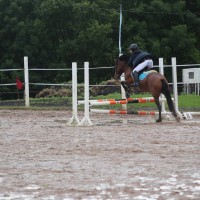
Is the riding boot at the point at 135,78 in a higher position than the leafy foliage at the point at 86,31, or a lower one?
lower

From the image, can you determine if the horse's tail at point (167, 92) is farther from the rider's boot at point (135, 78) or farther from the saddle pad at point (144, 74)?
the rider's boot at point (135, 78)

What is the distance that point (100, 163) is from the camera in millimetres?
7617

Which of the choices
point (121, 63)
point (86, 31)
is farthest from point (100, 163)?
point (86, 31)

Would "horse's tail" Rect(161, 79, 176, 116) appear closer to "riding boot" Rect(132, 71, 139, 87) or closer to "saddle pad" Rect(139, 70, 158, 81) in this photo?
"saddle pad" Rect(139, 70, 158, 81)

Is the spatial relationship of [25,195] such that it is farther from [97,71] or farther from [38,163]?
[97,71]

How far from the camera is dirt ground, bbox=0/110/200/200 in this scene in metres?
5.77

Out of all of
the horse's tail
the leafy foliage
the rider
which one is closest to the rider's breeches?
the rider

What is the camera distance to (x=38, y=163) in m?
7.68

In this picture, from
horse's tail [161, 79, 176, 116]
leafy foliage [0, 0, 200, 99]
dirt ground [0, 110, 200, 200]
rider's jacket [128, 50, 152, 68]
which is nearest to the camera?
dirt ground [0, 110, 200, 200]

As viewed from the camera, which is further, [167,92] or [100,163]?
[167,92]

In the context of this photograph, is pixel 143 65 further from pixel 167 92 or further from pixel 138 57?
pixel 167 92

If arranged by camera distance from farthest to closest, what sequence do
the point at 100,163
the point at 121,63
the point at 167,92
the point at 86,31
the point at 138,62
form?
the point at 86,31, the point at 121,63, the point at 138,62, the point at 167,92, the point at 100,163

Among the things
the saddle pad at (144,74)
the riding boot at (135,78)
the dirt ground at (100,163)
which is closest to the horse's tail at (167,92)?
the saddle pad at (144,74)

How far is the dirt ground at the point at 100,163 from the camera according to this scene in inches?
227
